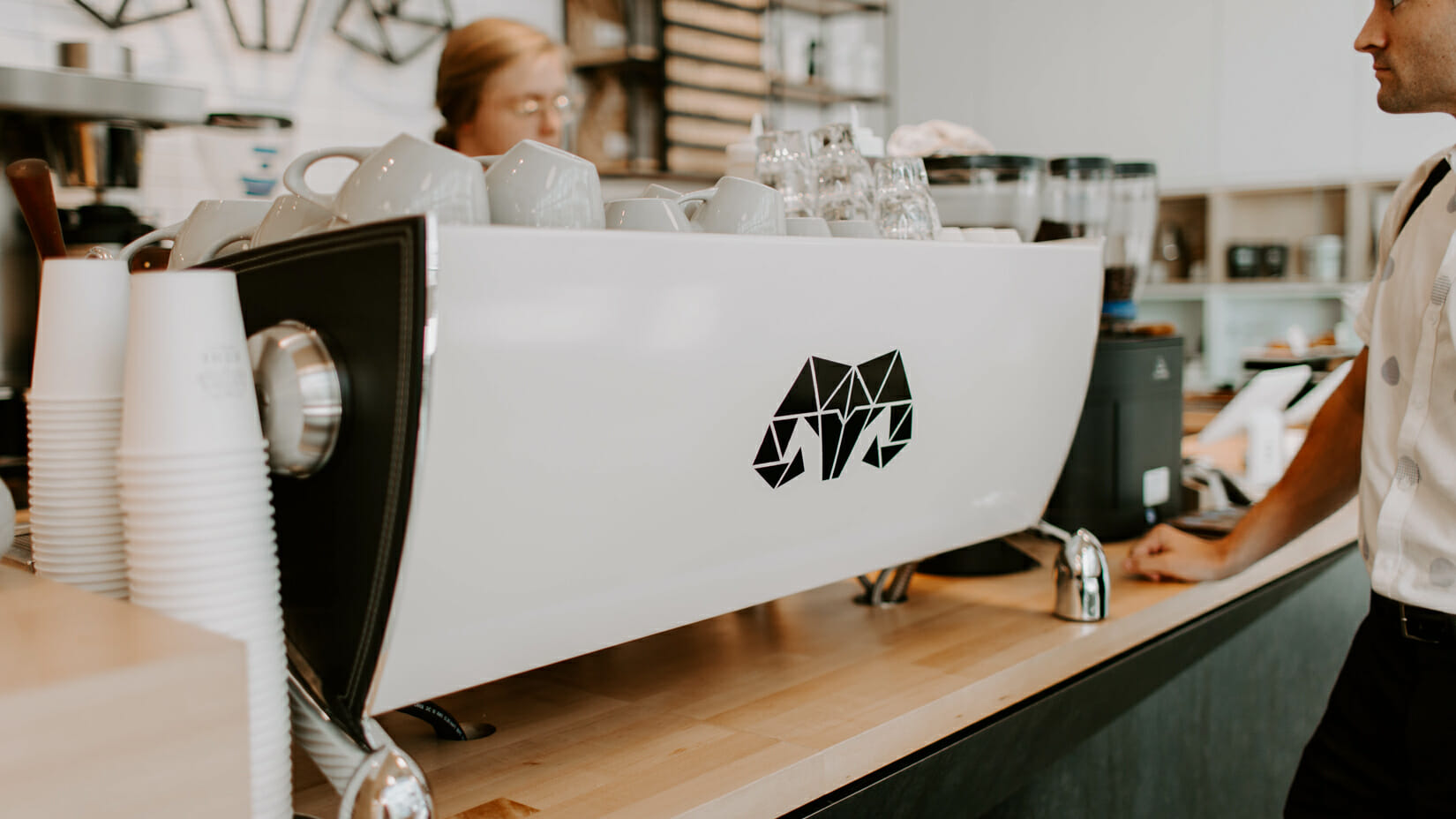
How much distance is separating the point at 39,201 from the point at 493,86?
6.44 feet

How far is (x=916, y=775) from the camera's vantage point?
0.90m

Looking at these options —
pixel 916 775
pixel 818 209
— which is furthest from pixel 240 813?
pixel 818 209

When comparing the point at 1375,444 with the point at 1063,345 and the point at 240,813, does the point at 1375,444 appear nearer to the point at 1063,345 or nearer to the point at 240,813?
the point at 1063,345

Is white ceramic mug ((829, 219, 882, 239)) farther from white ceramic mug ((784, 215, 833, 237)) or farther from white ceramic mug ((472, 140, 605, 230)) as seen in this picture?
white ceramic mug ((472, 140, 605, 230))

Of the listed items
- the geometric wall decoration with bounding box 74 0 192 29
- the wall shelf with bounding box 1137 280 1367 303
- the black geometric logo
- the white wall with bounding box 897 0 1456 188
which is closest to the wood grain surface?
the black geometric logo

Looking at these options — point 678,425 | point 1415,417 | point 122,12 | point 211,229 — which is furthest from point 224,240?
point 122,12

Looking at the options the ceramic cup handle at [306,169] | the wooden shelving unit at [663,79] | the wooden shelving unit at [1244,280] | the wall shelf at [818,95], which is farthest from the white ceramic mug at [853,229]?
the wooden shelving unit at [1244,280]

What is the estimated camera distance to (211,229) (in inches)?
33.0

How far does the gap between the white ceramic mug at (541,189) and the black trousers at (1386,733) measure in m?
0.87

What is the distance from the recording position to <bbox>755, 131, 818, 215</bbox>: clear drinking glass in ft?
3.88

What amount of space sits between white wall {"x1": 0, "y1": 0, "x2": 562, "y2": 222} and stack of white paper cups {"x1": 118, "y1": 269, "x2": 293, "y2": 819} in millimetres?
2339

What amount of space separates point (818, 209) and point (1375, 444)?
22.9 inches

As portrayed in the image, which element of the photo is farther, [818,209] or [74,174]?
[74,174]

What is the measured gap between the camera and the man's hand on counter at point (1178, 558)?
132 centimetres
